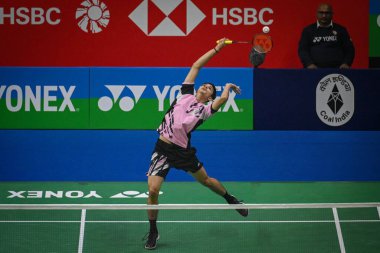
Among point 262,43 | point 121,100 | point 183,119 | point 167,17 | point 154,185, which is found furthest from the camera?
point 167,17

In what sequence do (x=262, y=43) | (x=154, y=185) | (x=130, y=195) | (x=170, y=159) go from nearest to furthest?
(x=154, y=185), (x=170, y=159), (x=130, y=195), (x=262, y=43)

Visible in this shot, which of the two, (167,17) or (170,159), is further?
(167,17)

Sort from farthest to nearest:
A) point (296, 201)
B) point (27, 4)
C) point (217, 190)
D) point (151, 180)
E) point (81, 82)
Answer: point (27, 4) < point (81, 82) < point (296, 201) < point (217, 190) < point (151, 180)

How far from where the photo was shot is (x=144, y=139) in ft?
31.7

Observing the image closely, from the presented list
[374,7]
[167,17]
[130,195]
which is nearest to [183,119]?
[130,195]

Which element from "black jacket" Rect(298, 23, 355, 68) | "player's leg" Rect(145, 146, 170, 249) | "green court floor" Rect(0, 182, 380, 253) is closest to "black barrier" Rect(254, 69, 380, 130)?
"black jacket" Rect(298, 23, 355, 68)

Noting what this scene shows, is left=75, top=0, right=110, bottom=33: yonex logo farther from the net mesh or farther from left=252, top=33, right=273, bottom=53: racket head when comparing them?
the net mesh

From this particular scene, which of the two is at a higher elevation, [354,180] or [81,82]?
[81,82]

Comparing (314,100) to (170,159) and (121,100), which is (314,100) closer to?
(121,100)

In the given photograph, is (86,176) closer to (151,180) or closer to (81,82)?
(81,82)

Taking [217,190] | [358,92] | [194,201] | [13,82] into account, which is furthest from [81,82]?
[358,92]

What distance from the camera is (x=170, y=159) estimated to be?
24.7 feet

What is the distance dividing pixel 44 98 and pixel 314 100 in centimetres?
333

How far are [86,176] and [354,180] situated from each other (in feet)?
Answer: 10.9
